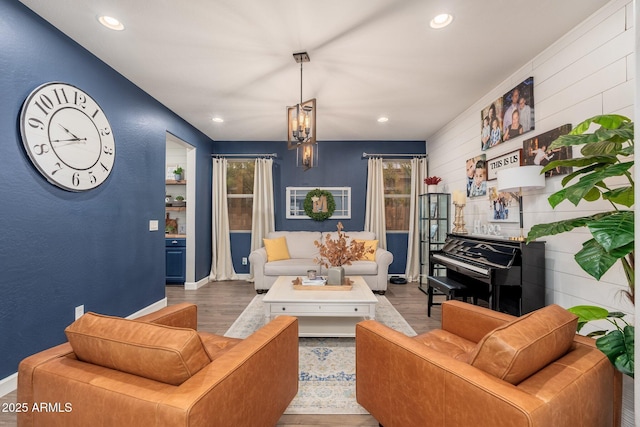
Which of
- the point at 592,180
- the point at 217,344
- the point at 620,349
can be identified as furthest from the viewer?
the point at 217,344

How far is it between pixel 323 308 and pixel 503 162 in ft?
7.96

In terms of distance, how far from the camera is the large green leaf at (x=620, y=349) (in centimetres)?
106

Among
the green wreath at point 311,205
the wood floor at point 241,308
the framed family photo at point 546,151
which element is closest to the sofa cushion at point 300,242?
the green wreath at point 311,205

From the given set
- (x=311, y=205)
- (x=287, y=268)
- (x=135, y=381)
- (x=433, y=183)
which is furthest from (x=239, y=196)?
(x=135, y=381)

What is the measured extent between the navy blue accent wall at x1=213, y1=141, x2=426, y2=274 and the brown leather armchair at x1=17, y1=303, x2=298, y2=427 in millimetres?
4233

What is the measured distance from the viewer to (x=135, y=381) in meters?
0.98

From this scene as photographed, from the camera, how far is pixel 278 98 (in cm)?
345

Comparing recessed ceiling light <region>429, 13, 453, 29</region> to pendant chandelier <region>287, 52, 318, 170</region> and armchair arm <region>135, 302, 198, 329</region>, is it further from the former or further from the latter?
armchair arm <region>135, 302, 198, 329</region>

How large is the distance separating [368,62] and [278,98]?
123 cm

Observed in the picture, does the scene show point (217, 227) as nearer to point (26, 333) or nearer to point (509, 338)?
point (26, 333)

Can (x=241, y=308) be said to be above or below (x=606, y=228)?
below

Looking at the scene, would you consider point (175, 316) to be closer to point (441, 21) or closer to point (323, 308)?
point (323, 308)

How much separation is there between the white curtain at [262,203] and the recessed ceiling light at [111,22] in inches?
123

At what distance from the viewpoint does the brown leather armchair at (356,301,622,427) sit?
934mm
